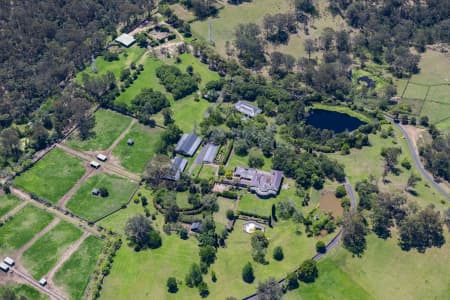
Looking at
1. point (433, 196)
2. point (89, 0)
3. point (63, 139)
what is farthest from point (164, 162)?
point (89, 0)

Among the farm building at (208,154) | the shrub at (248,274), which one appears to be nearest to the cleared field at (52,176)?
the farm building at (208,154)

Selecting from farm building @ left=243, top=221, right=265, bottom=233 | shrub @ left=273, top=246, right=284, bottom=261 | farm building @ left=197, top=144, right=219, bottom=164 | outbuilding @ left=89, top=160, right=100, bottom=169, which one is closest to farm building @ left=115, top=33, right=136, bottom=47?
outbuilding @ left=89, top=160, right=100, bottom=169

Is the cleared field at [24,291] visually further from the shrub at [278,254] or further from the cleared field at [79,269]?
the shrub at [278,254]

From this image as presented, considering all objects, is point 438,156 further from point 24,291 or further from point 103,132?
point 24,291

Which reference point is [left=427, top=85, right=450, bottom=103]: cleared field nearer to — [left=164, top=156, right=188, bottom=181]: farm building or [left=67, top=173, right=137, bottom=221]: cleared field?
[left=164, top=156, right=188, bottom=181]: farm building

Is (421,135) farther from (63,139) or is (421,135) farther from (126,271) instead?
(63,139)
